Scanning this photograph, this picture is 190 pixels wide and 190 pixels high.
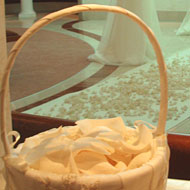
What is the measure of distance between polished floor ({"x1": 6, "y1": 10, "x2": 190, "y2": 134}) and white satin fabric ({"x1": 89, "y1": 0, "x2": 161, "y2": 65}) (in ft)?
0.09

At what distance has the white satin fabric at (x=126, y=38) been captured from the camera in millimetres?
1507

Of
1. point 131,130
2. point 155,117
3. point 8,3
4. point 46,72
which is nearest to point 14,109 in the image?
point 46,72

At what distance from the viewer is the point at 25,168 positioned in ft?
1.65

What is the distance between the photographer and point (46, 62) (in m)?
1.73

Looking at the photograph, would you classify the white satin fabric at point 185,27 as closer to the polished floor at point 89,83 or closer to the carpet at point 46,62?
the polished floor at point 89,83

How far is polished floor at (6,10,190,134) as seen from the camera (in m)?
1.55

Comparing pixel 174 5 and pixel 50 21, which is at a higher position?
pixel 50 21

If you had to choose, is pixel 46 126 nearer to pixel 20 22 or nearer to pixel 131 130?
pixel 20 22

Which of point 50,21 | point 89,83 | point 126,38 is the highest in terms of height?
point 50,21

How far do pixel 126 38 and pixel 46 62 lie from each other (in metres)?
0.37

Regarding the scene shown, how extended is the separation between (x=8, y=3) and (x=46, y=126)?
1.91 ft

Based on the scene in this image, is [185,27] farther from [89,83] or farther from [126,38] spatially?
[89,83]

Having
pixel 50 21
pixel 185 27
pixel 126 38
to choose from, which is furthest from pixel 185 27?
pixel 50 21

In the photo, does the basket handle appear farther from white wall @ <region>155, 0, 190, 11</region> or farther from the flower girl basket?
white wall @ <region>155, 0, 190, 11</region>
